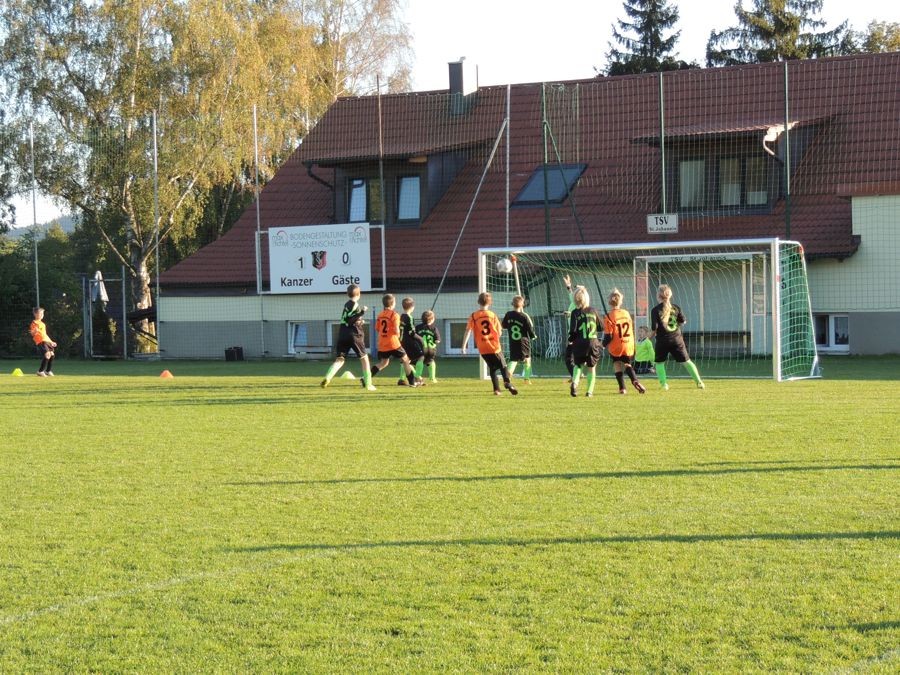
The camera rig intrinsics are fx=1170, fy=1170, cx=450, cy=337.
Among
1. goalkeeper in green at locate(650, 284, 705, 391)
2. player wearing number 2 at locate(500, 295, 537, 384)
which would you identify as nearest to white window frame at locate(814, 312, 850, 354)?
goalkeeper in green at locate(650, 284, 705, 391)

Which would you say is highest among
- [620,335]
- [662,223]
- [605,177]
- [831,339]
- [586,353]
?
[605,177]

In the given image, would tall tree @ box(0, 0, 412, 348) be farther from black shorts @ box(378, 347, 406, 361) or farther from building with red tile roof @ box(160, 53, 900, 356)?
black shorts @ box(378, 347, 406, 361)

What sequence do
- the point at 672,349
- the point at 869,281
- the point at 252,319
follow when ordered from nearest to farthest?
the point at 672,349 → the point at 869,281 → the point at 252,319

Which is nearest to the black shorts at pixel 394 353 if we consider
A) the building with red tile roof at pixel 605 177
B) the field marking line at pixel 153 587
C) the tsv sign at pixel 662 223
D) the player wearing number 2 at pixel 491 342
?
the player wearing number 2 at pixel 491 342

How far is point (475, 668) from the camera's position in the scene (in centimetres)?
481

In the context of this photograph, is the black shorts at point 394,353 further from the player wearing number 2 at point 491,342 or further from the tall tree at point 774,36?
the tall tree at point 774,36

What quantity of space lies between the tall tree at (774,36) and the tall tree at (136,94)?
19170mm

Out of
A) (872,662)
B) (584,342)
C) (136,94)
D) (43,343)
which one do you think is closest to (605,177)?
(584,342)

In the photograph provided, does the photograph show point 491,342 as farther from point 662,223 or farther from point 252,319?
point 252,319

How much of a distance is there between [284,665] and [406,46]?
45.1 m

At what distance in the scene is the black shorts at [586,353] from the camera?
54.7 feet

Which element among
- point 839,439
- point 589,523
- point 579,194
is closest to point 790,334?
point 579,194

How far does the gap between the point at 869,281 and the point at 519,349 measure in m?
11.5

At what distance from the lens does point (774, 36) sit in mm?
47188
